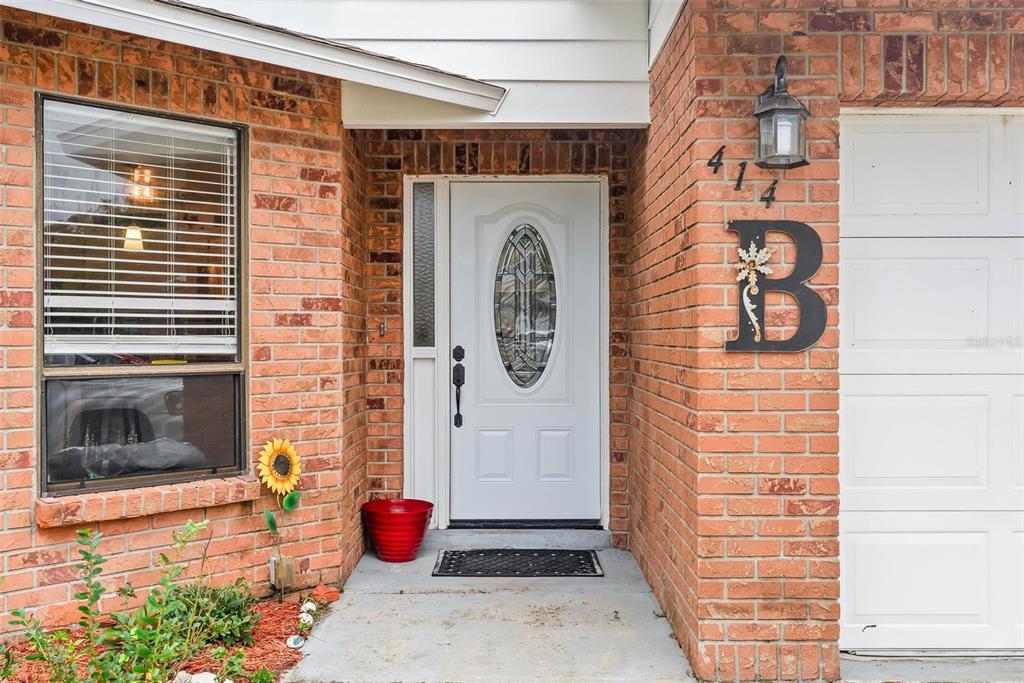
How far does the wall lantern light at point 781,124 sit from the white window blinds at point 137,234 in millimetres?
2387

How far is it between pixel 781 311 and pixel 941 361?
0.77 m

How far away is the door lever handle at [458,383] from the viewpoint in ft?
15.0

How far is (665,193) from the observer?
3.41 metres

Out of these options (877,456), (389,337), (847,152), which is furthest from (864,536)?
(389,337)

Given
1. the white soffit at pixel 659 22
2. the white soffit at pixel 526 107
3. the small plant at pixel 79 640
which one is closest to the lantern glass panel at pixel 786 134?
the white soffit at pixel 659 22

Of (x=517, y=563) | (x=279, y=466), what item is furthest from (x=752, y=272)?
(x=279, y=466)

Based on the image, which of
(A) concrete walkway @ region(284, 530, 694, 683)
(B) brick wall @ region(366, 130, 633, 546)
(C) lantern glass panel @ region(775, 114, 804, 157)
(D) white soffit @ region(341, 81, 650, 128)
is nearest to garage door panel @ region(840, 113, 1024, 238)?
(C) lantern glass panel @ region(775, 114, 804, 157)

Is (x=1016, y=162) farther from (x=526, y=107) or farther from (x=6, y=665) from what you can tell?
(x=6, y=665)

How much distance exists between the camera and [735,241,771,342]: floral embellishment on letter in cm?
279

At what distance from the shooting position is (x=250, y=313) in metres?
3.46

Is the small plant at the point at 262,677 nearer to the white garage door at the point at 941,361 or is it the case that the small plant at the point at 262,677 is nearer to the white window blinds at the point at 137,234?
the white window blinds at the point at 137,234

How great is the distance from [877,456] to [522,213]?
2.50m

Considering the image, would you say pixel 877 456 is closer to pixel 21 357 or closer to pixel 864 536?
pixel 864 536

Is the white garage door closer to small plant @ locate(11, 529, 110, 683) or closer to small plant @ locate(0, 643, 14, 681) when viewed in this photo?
small plant @ locate(11, 529, 110, 683)
